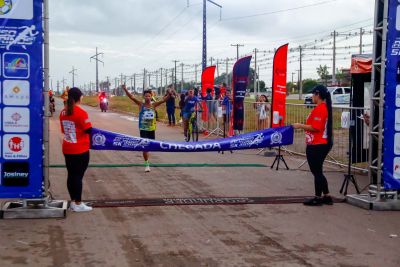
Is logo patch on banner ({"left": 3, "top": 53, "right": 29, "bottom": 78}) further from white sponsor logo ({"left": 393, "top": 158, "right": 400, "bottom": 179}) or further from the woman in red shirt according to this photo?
white sponsor logo ({"left": 393, "top": 158, "right": 400, "bottom": 179})

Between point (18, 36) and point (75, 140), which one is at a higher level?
point (18, 36)

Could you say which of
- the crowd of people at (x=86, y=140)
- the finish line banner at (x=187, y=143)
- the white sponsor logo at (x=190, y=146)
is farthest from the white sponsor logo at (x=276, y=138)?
the white sponsor logo at (x=190, y=146)

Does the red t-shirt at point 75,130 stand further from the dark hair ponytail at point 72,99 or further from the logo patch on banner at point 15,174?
the logo patch on banner at point 15,174

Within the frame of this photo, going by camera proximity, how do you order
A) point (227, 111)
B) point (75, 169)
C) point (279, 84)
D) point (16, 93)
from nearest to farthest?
point (16, 93) < point (75, 169) < point (279, 84) < point (227, 111)

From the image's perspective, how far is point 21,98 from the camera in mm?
7625

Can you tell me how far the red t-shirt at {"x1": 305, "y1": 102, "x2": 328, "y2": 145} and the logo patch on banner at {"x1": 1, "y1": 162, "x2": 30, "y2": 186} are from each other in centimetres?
455

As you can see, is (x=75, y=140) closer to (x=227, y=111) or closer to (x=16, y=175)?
(x=16, y=175)

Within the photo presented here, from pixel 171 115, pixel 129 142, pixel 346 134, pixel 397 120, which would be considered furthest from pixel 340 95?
pixel 129 142

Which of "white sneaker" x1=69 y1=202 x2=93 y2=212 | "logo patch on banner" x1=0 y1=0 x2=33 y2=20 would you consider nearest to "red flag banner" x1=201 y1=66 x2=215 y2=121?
"white sneaker" x1=69 y1=202 x2=93 y2=212

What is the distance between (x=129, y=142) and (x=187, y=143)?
1.01 metres

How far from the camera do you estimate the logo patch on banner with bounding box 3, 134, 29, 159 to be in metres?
7.71

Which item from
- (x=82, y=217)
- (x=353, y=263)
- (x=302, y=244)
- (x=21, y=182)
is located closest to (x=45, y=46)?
(x=21, y=182)

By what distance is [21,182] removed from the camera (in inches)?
309

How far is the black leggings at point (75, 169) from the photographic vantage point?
8.10 meters
